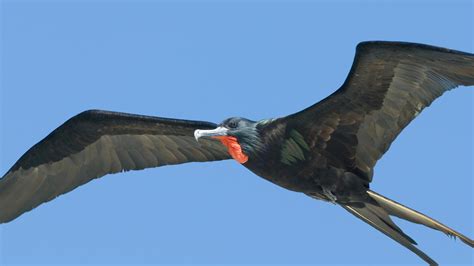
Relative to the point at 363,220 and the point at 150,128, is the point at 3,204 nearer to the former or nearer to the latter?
the point at 150,128

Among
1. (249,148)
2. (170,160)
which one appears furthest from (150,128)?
(249,148)

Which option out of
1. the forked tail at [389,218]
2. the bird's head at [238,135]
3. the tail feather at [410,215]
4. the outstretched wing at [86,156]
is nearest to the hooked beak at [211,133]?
the bird's head at [238,135]

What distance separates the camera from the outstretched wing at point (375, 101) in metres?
9.84

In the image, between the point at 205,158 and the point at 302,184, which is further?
the point at 205,158

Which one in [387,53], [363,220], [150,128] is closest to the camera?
[387,53]

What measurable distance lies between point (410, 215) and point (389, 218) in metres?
0.27

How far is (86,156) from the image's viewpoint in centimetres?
1180

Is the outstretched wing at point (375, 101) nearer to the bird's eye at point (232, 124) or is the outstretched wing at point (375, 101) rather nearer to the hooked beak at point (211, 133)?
the bird's eye at point (232, 124)

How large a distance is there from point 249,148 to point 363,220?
1.31 metres

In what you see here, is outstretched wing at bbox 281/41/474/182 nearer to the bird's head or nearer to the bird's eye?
the bird's head

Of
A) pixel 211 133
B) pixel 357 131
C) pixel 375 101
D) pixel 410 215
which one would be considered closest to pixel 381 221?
pixel 410 215

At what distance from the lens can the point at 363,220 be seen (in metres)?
10.6

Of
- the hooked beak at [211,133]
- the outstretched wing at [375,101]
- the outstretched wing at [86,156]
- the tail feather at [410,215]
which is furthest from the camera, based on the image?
the outstretched wing at [86,156]

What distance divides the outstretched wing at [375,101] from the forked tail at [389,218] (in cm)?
28
